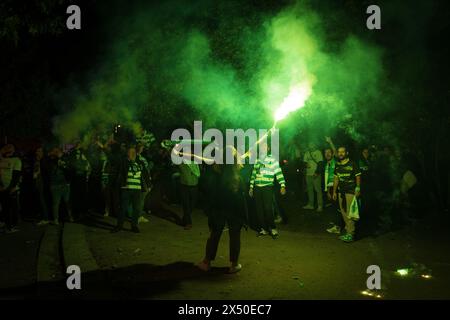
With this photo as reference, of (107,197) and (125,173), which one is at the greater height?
(125,173)

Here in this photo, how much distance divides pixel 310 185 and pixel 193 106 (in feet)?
16.4

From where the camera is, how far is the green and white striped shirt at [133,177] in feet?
30.3

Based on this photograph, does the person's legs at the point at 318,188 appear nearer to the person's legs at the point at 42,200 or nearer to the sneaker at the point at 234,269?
the sneaker at the point at 234,269

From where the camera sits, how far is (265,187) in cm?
905

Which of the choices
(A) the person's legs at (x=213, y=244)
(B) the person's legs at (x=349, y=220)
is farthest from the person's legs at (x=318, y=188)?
(A) the person's legs at (x=213, y=244)

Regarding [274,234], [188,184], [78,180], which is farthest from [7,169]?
[274,234]

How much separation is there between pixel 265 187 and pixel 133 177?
2.78 m

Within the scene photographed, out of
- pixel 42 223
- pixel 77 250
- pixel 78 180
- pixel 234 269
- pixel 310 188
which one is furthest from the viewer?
pixel 310 188

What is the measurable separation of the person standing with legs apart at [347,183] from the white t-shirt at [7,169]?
279 inches

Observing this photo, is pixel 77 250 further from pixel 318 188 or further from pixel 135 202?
pixel 318 188

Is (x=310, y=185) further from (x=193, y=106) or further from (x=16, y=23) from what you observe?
(x=16, y=23)

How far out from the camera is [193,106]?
14.9 meters

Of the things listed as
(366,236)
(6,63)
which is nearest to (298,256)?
(366,236)

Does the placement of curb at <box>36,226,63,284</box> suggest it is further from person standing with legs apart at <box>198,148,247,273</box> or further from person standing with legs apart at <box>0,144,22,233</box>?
person standing with legs apart at <box>198,148,247,273</box>
